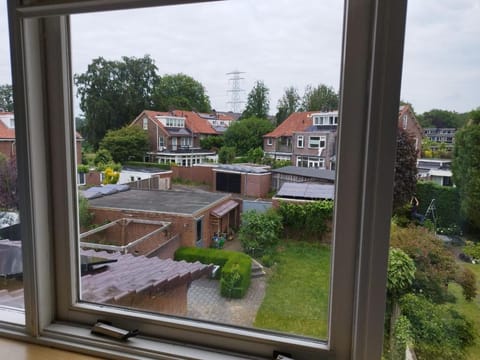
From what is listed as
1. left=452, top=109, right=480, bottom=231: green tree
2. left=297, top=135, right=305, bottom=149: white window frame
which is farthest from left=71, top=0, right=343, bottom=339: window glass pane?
left=452, top=109, right=480, bottom=231: green tree

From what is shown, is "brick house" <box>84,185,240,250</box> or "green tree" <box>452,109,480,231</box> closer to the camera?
"green tree" <box>452,109,480,231</box>

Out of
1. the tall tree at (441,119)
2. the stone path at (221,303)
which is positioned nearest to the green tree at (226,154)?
the stone path at (221,303)

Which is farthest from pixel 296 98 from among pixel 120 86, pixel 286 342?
pixel 286 342

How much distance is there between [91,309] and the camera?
3.23 feet

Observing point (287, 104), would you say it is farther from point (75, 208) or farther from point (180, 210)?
point (75, 208)

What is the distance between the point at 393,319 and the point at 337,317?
127mm

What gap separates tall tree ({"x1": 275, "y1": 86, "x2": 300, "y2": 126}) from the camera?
0.81 meters

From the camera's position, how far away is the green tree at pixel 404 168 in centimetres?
73

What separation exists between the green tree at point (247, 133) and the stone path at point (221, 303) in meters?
0.35

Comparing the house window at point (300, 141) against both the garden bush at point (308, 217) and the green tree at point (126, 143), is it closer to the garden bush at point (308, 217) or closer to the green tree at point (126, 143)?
the garden bush at point (308, 217)

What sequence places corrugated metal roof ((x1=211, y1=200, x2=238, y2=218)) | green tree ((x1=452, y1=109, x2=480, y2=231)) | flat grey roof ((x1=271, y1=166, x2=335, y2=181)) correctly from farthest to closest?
corrugated metal roof ((x1=211, y1=200, x2=238, y2=218)), flat grey roof ((x1=271, y1=166, x2=335, y2=181)), green tree ((x1=452, y1=109, x2=480, y2=231))

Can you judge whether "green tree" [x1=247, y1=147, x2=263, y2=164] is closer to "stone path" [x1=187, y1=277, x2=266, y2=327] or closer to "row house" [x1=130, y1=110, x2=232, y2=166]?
"row house" [x1=130, y1=110, x2=232, y2=166]

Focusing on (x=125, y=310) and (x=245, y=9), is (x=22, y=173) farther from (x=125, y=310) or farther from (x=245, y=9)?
(x=245, y=9)

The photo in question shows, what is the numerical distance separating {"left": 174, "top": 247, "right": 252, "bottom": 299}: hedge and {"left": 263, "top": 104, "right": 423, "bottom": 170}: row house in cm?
29
